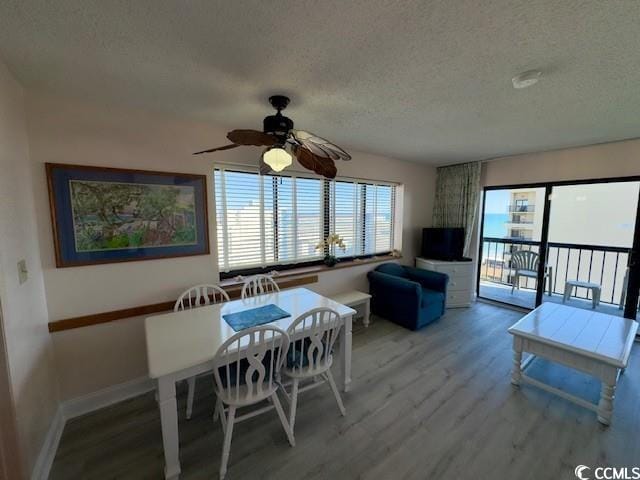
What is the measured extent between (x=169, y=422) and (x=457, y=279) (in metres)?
3.98

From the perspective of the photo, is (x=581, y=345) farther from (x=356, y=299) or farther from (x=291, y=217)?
(x=291, y=217)

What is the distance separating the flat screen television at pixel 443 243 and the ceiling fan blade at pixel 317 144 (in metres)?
2.99

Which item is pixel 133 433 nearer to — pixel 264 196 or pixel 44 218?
pixel 44 218

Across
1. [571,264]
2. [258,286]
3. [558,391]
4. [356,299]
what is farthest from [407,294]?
[571,264]

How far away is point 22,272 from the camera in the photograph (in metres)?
1.50

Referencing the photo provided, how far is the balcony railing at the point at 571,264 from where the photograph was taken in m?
3.70

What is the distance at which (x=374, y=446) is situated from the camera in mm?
1723

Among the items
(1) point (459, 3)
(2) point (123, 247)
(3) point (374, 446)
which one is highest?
(1) point (459, 3)

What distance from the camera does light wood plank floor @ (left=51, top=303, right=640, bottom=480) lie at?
157cm

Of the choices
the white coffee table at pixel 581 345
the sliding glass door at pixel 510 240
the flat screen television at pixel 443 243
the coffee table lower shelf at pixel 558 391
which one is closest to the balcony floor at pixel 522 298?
the sliding glass door at pixel 510 240

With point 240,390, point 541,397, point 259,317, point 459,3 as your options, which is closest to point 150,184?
point 259,317

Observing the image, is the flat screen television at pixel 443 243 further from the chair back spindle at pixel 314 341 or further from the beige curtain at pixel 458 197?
the chair back spindle at pixel 314 341

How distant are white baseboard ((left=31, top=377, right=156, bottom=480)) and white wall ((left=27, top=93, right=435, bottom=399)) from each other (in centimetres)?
6

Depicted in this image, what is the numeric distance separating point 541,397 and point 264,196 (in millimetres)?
3196
